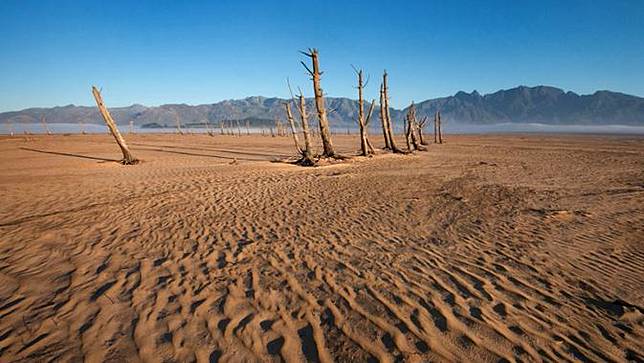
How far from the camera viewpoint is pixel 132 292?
3893 mm

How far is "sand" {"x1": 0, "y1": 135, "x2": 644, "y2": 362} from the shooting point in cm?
293

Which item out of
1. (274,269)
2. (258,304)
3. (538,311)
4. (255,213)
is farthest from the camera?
(255,213)

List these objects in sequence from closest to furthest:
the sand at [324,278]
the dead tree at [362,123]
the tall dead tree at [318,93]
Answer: the sand at [324,278] < the tall dead tree at [318,93] < the dead tree at [362,123]

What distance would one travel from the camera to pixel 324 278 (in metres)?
4.21

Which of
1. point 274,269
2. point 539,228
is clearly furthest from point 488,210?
point 274,269

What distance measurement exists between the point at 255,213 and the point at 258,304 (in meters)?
4.04

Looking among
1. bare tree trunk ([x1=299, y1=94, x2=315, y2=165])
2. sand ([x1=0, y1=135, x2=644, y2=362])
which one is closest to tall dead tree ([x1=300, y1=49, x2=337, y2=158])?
bare tree trunk ([x1=299, y1=94, x2=315, y2=165])

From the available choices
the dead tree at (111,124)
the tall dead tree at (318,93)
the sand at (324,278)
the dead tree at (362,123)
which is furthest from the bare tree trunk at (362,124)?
the dead tree at (111,124)

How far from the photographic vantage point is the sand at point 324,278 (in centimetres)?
293

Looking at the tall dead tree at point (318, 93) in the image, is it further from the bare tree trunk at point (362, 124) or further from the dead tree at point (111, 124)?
the dead tree at point (111, 124)

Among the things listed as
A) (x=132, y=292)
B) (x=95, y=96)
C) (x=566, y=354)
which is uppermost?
(x=95, y=96)

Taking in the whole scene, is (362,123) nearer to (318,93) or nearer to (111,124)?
(318,93)

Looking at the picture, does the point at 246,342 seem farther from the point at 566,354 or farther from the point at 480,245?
the point at 480,245

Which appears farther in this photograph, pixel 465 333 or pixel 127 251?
pixel 127 251
